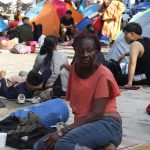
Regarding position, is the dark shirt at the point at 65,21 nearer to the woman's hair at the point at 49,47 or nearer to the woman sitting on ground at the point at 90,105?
the woman's hair at the point at 49,47

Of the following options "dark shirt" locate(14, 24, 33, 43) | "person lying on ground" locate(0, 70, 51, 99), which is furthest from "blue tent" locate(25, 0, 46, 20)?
"person lying on ground" locate(0, 70, 51, 99)

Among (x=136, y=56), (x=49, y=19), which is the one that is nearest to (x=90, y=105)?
(x=136, y=56)

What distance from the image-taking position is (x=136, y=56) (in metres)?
7.48

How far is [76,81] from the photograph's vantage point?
12.2ft

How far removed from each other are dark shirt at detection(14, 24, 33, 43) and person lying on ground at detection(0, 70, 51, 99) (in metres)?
8.29

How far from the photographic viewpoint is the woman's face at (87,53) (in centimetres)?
363

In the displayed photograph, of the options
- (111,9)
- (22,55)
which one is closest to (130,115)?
(22,55)

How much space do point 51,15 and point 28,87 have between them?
11.3m

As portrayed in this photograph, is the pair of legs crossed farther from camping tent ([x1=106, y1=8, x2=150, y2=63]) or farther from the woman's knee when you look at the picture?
camping tent ([x1=106, y1=8, x2=150, y2=63])

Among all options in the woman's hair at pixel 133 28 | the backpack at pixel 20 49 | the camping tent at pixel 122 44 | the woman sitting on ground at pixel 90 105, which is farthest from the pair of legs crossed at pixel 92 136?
the backpack at pixel 20 49

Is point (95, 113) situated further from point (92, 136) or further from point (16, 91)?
point (16, 91)

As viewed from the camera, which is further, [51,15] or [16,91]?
[51,15]

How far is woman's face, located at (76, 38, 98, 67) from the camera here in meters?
3.63

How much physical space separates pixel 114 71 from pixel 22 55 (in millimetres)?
5947
